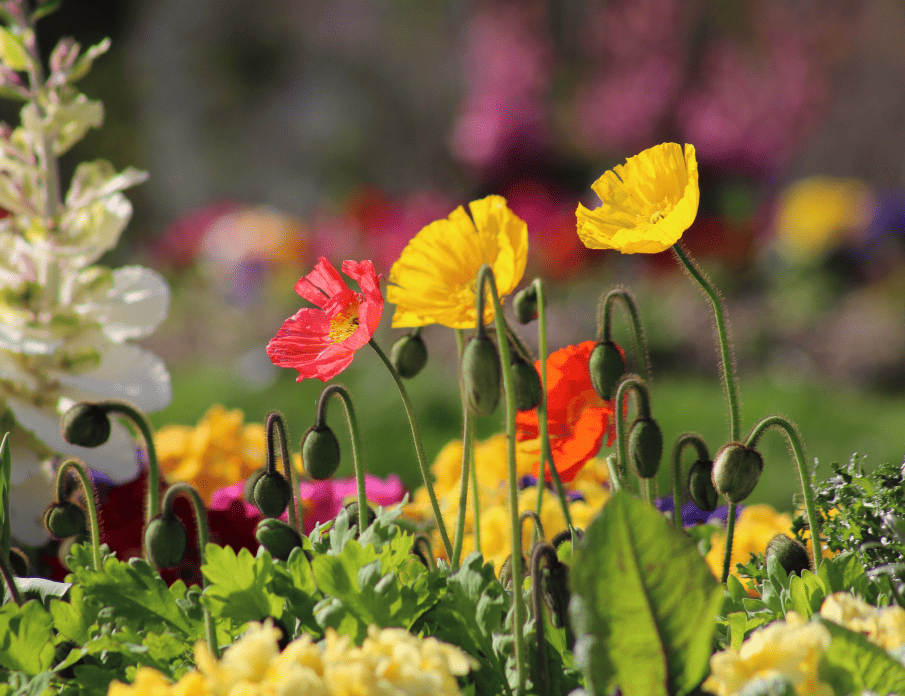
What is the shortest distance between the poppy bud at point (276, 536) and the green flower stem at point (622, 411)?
263 mm

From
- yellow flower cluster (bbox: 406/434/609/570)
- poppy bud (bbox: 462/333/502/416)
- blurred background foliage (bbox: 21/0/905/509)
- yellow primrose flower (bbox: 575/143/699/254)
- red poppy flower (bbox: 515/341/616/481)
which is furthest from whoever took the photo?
blurred background foliage (bbox: 21/0/905/509)

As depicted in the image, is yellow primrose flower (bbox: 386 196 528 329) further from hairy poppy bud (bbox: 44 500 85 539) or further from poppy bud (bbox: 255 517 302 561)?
hairy poppy bud (bbox: 44 500 85 539)

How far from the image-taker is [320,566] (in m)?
0.56

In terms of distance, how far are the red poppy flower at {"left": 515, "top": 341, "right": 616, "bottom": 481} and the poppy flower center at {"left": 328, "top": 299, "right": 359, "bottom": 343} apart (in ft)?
0.53

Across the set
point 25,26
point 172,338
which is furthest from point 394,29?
point 25,26

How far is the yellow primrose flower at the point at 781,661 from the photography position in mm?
457

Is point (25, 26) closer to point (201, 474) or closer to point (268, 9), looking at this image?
point (201, 474)

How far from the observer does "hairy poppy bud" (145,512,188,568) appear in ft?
2.11

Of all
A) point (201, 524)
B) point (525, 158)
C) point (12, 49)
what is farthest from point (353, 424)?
point (525, 158)

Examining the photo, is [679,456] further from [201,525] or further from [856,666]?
[201,525]

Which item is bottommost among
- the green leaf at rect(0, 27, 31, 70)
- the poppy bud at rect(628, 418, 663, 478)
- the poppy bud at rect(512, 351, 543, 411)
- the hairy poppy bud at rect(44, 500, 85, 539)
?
the hairy poppy bud at rect(44, 500, 85, 539)

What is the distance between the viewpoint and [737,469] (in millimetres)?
640

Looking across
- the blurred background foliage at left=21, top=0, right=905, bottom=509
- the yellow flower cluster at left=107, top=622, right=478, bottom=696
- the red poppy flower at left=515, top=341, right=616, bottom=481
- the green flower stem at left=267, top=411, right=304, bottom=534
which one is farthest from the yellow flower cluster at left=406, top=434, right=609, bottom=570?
the blurred background foliage at left=21, top=0, right=905, bottom=509

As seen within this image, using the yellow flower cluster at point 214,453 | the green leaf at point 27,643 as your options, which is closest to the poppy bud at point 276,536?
the green leaf at point 27,643
